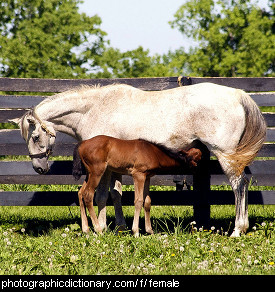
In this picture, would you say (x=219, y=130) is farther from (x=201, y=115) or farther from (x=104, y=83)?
(x=104, y=83)

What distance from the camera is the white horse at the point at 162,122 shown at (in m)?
7.91

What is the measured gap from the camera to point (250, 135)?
8070 mm

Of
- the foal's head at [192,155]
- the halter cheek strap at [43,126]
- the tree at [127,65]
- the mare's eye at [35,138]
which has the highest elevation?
the halter cheek strap at [43,126]

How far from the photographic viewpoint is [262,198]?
957 cm

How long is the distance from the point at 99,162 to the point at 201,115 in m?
1.63

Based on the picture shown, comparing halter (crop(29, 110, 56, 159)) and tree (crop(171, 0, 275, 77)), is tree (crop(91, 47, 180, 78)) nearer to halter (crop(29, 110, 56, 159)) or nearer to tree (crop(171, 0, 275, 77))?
tree (crop(171, 0, 275, 77))

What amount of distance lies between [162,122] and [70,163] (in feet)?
7.40

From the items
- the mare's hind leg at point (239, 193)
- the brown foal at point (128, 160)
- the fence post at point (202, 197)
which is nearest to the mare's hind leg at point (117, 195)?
the brown foal at point (128, 160)

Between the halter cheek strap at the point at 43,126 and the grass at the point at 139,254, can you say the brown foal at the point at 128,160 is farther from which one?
the grass at the point at 139,254

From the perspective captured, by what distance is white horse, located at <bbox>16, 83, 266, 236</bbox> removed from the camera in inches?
312

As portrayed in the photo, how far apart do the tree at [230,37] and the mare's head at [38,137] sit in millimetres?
24075

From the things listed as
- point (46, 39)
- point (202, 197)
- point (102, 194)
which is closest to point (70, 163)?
point (102, 194)

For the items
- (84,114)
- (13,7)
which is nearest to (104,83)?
(84,114)

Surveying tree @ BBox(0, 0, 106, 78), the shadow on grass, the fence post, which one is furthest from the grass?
tree @ BBox(0, 0, 106, 78)
